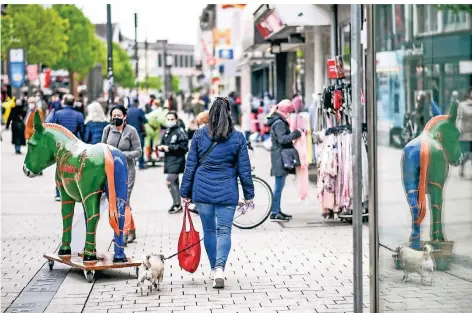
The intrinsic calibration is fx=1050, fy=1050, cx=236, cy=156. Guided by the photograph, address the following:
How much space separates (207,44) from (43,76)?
11709mm

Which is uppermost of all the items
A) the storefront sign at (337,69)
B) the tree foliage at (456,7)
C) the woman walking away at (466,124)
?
the storefront sign at (337,69)

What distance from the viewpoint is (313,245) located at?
37.7 feet

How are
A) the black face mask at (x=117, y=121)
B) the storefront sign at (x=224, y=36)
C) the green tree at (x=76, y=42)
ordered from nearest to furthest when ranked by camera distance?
the black face mask at (x=117, y=121)
the storefront sign at (x=224, y=36)
the green tree at (x=76, y=42)

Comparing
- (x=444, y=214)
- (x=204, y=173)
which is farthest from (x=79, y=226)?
(x=444, y=214)

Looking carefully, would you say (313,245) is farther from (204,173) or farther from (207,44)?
(207,44)

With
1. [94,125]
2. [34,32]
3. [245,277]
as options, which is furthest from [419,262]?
[34,32]

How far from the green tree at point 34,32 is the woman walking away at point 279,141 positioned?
45461 mm

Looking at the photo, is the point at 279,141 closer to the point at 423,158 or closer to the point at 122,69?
the point at 423,158

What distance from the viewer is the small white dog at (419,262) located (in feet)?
21.3

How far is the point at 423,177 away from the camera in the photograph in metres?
6.97

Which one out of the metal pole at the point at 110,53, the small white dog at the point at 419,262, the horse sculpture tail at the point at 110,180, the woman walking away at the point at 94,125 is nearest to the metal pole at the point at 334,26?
the metal pole at the point at 110,53

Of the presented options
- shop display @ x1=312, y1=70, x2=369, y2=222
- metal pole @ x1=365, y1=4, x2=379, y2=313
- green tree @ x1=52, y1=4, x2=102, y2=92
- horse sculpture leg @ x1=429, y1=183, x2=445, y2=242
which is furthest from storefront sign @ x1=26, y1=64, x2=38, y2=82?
metal pole @ x1=365, y1=4, x2=379, y2=313

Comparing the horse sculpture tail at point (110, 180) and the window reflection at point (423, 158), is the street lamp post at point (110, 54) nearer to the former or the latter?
the horse sculpture tail at point (110, 180)

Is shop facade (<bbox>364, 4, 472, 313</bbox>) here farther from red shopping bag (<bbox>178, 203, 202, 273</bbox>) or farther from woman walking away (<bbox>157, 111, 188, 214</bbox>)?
woman walking away (<bbox>157, 111, 188, 214</bbox>)
